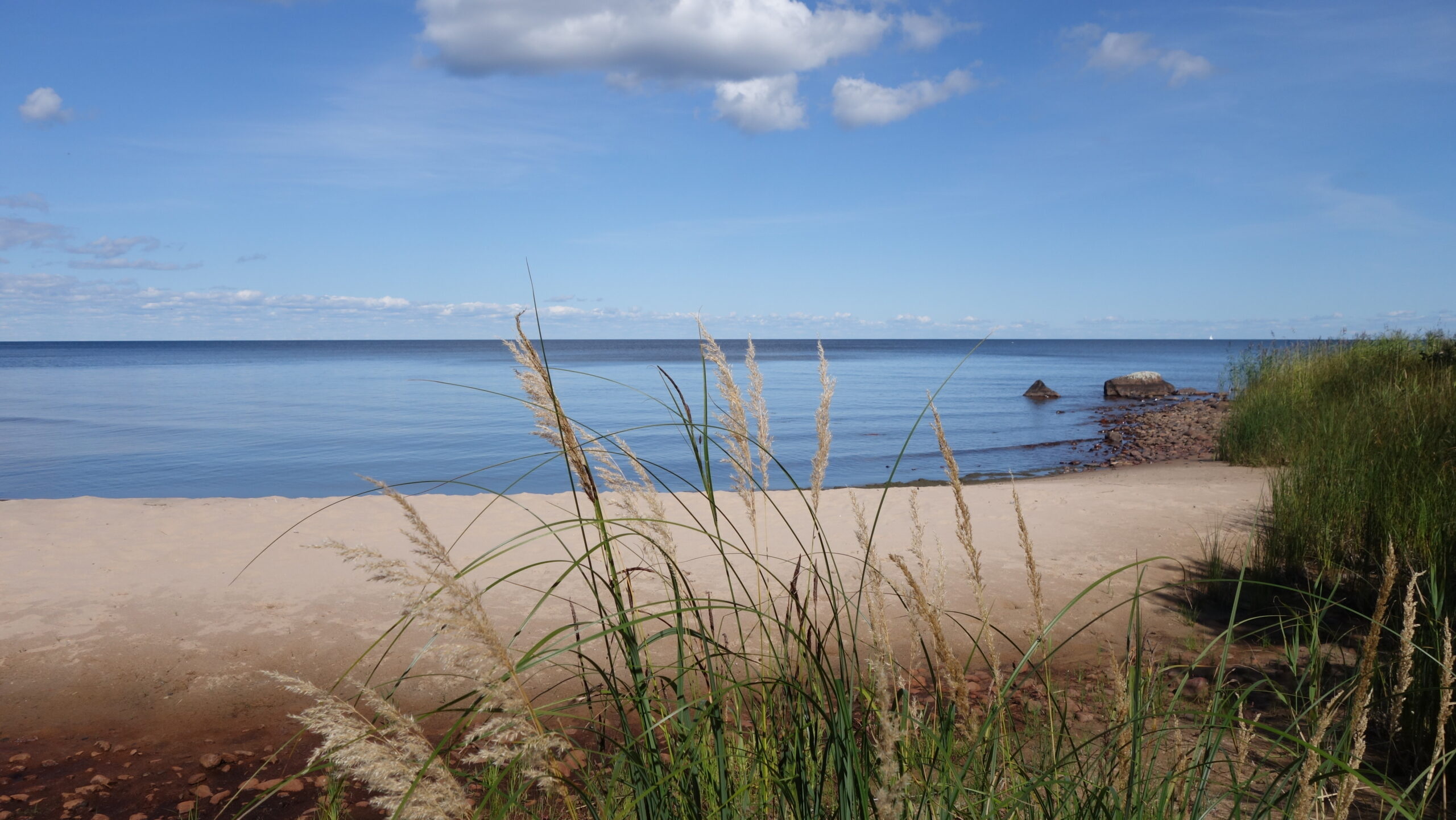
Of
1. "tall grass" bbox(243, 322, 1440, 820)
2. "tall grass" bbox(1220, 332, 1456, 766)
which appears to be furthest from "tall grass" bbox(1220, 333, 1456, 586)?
"tall grass" bbox(243, 322, 1440, 820)

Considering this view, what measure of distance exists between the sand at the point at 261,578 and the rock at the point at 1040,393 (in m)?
22.7

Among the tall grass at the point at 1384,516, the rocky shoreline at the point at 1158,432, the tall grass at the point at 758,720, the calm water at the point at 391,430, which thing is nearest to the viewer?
the tall grass at the point at 758,720

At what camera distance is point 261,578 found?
7.01 meters

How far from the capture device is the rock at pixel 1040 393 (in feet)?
109

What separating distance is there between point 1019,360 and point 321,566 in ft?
255

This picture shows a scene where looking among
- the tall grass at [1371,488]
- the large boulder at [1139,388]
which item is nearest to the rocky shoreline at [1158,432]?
the large boulder at [1139,388]

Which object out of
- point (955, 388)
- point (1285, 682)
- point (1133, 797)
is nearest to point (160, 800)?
point (1133, 797)

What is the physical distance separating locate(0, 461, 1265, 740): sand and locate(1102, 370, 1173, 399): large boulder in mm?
24089

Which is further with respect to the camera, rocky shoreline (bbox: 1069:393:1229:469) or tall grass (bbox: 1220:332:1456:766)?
rocky shoreline (bbox: 1069:393:1229:469)

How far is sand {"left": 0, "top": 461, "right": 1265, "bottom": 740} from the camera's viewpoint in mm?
4926

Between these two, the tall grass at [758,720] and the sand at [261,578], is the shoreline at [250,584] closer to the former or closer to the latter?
the sand at [261,578]

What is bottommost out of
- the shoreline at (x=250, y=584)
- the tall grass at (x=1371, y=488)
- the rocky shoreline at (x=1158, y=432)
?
the rocky shoreline at (x=1158, y=432)

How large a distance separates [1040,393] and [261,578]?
103ft

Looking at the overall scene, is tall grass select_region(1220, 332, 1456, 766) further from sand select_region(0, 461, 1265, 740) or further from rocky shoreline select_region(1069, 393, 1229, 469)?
rocky shoreline select_region(1069, 393, 1229, 469)
